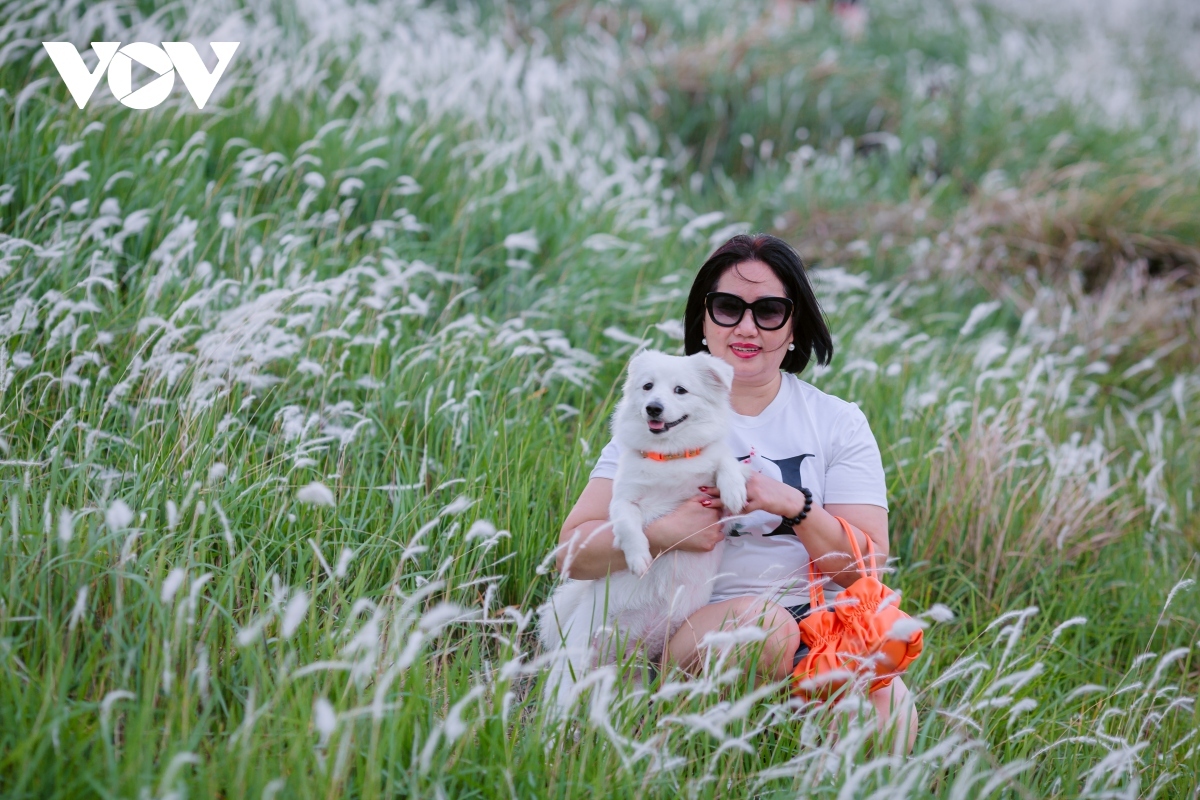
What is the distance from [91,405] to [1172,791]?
4.07 meters

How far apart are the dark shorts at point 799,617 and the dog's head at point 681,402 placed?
0.65 metres

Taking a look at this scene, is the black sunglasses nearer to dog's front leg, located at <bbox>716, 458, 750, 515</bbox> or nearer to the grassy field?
dog's front leg, located at <bbox>716, 458, 750, 515</bbox>

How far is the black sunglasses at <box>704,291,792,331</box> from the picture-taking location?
300 centimetres

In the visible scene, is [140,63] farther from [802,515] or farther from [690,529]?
[802,515]

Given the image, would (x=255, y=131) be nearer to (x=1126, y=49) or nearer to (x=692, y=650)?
(x=692, y=650)

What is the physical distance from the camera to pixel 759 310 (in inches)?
118

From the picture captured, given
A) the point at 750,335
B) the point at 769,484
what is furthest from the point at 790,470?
the point at 750,335

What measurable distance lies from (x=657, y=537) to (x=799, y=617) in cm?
59

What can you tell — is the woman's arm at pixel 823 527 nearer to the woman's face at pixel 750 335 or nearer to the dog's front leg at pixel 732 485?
the dog's front leg at pixel 732 485

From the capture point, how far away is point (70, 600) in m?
2.35

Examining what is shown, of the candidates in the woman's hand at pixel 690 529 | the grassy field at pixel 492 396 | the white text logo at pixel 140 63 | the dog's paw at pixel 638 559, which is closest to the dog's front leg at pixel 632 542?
the dog's paw at pixel 638 559

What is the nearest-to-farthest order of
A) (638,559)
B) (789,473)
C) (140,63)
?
(638,559) < (789,473) < (140,63)

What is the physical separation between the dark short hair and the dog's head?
1.30 feet

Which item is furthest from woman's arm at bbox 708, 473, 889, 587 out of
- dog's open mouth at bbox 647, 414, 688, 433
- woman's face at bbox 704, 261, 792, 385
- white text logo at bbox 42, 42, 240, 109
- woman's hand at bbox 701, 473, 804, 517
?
white text logo at bbox 42, 42, 240, 109
